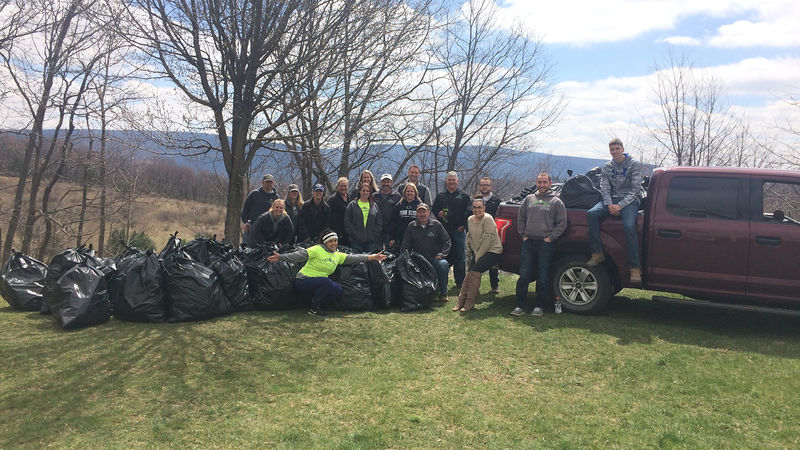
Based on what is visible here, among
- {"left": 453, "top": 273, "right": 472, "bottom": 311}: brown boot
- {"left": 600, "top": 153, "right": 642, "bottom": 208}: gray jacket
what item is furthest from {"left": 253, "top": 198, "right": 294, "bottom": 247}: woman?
{"left": 600, "top": 153, "right": 642, "bottom": 208}: gray jacket

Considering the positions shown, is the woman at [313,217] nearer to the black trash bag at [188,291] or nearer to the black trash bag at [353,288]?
the black trash bag at [353,288]

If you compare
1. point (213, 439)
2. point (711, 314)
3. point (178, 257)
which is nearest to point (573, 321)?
point (711, 314)

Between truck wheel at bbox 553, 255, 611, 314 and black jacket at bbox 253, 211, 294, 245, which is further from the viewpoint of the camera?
black jacket at bbox 253, 211, 294, 245

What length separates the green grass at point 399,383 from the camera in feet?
10.8

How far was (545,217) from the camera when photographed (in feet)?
20.8

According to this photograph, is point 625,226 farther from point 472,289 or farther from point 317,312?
point 317,312

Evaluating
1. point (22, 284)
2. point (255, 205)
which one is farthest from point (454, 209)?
point (22, 284)

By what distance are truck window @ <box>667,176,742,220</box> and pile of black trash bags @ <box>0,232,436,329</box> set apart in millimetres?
3184

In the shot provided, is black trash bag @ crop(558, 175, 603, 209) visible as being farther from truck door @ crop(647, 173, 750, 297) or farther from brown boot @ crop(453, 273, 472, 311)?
brown boot @ crop(453, 273, 472, 311)

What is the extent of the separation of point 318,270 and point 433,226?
72.6 inches

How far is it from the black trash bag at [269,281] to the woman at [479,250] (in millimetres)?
2227

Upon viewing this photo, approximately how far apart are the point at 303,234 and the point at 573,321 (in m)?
3.95

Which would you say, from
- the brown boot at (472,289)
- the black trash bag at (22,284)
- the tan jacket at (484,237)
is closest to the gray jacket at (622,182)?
the tan jacket at (484,237)

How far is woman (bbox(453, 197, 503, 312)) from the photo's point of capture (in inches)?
261
